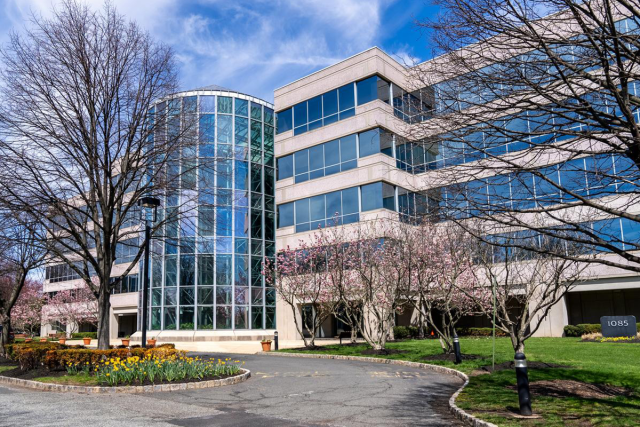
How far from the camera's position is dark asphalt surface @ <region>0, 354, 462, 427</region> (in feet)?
28.9

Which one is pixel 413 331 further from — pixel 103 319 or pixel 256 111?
pixel 256 111

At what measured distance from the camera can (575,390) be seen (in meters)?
10.1

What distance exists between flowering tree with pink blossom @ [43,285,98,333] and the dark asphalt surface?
136ft

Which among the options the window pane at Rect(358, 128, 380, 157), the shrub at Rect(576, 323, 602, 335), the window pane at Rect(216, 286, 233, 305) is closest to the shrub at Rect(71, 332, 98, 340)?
the window pane at Rect(216, 286, 233, 305)

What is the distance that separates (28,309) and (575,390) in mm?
63162

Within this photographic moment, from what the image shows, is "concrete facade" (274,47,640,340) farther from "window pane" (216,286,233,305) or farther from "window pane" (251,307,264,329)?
"window pane" (216,286,233,305)

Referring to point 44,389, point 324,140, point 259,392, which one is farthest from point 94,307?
point 259,392

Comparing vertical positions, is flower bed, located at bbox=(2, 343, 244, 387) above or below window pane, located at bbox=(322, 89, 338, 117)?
below

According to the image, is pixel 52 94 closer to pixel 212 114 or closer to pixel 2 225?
pixel 2 225

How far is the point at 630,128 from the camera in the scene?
240 inches

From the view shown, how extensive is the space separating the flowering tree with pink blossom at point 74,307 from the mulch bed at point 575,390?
4857 centimetres

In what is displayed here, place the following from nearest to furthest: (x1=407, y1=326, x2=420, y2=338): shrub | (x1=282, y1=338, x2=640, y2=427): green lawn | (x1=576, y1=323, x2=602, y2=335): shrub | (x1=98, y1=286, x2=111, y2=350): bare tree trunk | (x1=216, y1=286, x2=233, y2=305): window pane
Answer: (x1=282, y1=338, x2=640, y2=427): green lawn, (x1=98, y1=286, x2=111, y2=350): bare tree trunk, (x1=576, y1=323, x2=602, y2=335): shrub, (x1=407, y1=326, x2=420, y2=338): shrub, (x1=216, y1=286, x2=233, y2=305): window pane

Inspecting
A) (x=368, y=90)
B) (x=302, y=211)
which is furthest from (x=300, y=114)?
(x=302, y=211)

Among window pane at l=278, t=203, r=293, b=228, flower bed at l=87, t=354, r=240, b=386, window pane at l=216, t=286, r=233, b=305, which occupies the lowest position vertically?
flower bed at l=87, t=354, r=240, b=386
